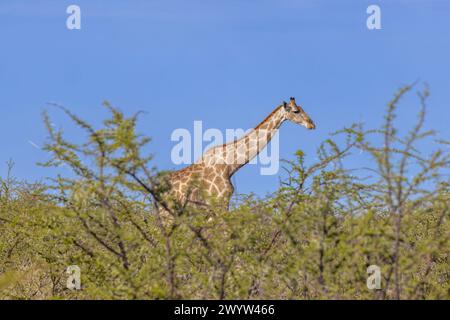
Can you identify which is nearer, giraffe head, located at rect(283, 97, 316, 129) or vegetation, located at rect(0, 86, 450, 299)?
vegetation, located at rect(0, 86, 450, 299)

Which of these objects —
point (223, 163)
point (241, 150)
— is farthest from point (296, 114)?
point (223, 163)

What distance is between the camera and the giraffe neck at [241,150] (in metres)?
15.3

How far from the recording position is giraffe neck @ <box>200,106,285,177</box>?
15273 mm

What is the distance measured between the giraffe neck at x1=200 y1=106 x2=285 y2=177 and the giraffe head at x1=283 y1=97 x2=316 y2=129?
0.65 m

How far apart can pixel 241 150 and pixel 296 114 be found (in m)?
2.22

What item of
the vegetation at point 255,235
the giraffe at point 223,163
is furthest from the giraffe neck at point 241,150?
the vegetation at point 255,235

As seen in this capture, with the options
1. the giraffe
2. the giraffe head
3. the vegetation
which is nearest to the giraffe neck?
the giraffe

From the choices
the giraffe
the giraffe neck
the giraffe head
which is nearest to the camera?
the giraffe

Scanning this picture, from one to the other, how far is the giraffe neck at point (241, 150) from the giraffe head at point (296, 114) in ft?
2.15

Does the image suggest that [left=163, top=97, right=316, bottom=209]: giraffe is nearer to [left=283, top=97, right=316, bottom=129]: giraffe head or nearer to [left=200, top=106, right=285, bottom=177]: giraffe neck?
[left=200, top=106, right=285, bottom=177]: giraffe neck

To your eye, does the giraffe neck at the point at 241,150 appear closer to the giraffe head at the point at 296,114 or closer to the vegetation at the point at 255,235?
the giraffe head at the point at 296,114

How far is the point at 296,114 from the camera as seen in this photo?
17156mm
